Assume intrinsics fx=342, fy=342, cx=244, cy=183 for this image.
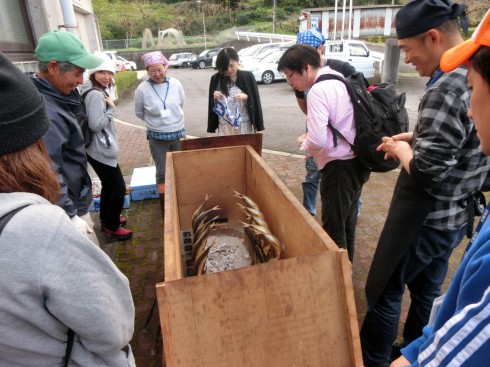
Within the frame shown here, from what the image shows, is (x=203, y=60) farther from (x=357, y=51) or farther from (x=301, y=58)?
(x=301, y=58)

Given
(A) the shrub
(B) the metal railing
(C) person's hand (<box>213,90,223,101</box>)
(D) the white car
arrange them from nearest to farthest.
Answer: (C) person's hand (<box>213,90,223,101</box>) → (A) the shrub → (D) the white car → (B) the metal railing

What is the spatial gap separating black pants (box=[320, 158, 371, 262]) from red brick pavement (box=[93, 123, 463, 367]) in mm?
659

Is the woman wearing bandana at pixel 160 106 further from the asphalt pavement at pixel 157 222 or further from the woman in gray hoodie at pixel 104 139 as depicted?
the asphalt pavement at pixel 157 222

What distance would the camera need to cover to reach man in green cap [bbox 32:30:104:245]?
2.11 m

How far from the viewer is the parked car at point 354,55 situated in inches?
579

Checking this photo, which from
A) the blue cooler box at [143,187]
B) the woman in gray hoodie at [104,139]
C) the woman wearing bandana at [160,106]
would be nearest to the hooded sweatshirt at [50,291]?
the woman in gray hoodie at [104,139]

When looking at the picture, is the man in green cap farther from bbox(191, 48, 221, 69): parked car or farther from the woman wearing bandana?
bbox(191, 48, 221, 69): parked car

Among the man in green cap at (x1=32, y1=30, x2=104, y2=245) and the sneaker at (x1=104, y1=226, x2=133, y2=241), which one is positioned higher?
the man in green cap at (x1=32, y1=30, x2=104, y2=245)

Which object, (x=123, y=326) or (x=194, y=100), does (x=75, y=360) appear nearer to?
(x=123, y=326)

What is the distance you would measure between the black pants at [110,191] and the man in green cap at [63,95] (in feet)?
3.30

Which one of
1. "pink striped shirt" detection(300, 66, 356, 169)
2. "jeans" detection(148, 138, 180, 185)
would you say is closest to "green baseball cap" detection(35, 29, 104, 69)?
"pink striped shirt" detection(300, 66, 356, 169)

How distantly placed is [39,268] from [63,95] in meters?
→ 1.78

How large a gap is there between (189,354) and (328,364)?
1.76 feet

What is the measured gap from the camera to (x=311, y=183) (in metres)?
3.83
